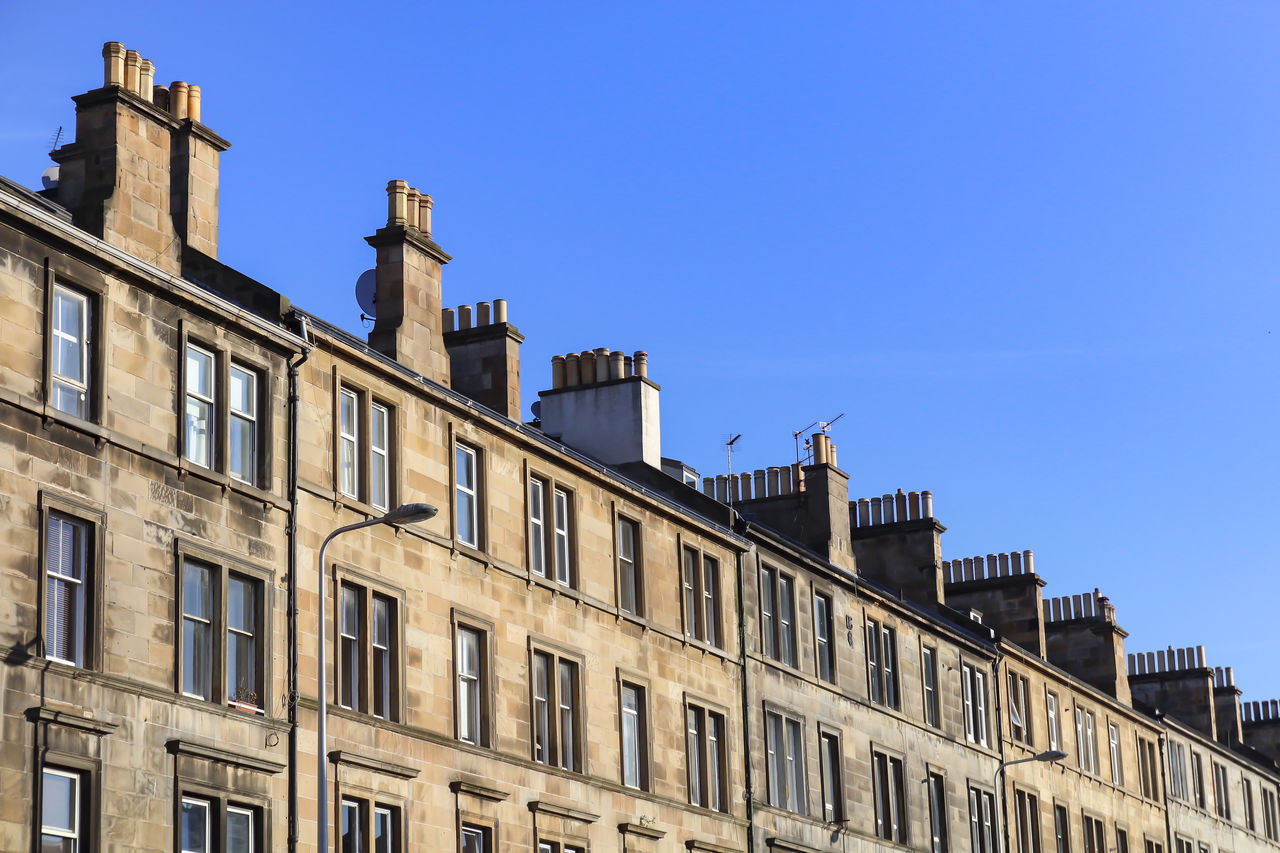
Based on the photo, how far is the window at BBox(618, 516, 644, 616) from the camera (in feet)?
141

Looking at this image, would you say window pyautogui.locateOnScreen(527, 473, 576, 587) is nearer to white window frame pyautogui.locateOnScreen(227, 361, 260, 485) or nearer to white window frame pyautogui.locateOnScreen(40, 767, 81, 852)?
white window frame pyautogui.locateOnScreen(227, 361, 260, 485)

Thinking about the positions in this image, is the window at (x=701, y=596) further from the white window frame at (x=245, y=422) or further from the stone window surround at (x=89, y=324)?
the stone window surround at (x=89, y=324)

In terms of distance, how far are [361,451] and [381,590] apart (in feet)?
7.76

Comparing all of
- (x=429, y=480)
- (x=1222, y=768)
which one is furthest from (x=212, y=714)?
(x=1222, y=768)

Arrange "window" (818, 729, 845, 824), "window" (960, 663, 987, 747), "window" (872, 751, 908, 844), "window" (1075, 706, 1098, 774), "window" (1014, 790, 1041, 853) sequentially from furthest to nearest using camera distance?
"window" (1075, 706, 1098, 774) → "window" (1014, 790, 1041, 853) → "window" (960, 663, 987, 747) → "window" (872, 751, 908, 844) → "window" (818, 729, 845, 824)

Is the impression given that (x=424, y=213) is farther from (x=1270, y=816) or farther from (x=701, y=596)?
(x=1270, y=816)

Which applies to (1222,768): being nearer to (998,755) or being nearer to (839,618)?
(998,755)

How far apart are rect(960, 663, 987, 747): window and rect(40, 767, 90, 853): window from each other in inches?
1326

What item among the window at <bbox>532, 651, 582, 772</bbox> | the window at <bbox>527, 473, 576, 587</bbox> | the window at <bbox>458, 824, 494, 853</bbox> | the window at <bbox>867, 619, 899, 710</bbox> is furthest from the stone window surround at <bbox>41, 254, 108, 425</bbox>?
the window at <bbox>867, 619, 899, 710</bbox>

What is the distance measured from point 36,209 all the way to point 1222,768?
61998 millimetres

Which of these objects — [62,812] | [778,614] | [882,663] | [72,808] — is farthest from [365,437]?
[882,663]

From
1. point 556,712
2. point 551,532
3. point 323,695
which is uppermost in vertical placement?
point 551,532

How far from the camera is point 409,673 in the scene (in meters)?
35.5

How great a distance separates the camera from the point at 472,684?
3753cm
